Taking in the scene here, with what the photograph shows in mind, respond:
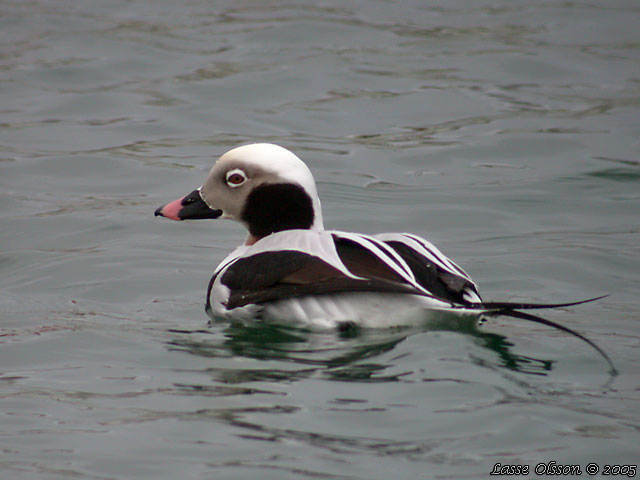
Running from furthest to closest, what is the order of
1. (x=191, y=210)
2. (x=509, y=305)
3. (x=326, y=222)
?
(x=326, y=222) → (x=191, y=210) → (x=509, y=305)

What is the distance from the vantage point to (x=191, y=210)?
18.2 feet

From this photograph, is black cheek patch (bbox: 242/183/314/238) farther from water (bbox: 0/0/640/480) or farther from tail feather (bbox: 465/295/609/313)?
tail feather (bbox: 465/295/609/313)

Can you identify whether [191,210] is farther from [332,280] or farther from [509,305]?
[509,305]

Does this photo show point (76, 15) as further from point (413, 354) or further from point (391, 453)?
point (391, 453)

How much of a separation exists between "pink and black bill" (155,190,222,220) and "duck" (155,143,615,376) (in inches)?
18.1

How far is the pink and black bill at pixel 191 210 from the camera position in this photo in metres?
5.52

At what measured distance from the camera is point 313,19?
11875 mm

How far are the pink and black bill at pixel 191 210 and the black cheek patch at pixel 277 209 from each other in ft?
0.82

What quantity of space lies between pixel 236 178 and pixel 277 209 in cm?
27

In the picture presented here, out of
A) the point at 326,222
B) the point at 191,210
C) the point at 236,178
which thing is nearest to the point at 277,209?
the point at 236,178

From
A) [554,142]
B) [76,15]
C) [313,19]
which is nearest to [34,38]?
[76,15]

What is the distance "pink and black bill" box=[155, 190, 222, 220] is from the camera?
217 inches

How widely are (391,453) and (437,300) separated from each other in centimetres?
105

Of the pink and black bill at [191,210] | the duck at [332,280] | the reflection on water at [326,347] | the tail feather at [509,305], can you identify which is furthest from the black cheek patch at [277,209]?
the tail feather at [509,305]
